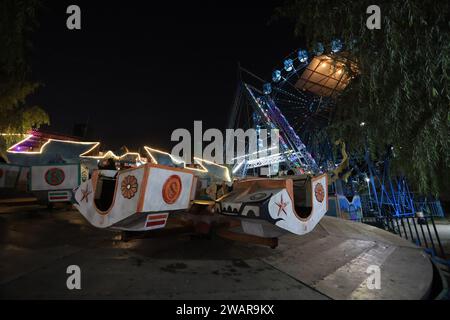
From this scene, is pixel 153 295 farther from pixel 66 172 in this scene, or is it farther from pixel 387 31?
pixel 66 172

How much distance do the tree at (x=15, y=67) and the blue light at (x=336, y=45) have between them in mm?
4409

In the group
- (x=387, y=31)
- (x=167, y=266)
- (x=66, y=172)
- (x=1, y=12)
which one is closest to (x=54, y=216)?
(x=66, y=172)

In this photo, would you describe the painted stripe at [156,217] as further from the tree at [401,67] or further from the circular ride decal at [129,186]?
the tree at [401,67]

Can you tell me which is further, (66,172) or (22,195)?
(22,195)

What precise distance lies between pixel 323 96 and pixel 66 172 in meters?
21.4

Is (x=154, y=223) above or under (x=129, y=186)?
under

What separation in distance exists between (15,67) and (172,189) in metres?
3.19

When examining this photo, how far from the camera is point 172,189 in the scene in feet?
16.4

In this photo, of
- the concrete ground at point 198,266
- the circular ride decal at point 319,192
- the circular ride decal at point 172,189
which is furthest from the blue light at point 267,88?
the circular ride decal at point 172,189

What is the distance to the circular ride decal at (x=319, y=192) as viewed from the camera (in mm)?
5609

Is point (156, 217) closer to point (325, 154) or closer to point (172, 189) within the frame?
point (172, 189)

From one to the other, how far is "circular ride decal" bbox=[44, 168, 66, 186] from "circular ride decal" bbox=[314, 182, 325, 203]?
8.19m

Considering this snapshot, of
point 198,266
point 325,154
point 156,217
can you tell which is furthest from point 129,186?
point 325,154

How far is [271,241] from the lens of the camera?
5.28 metres
